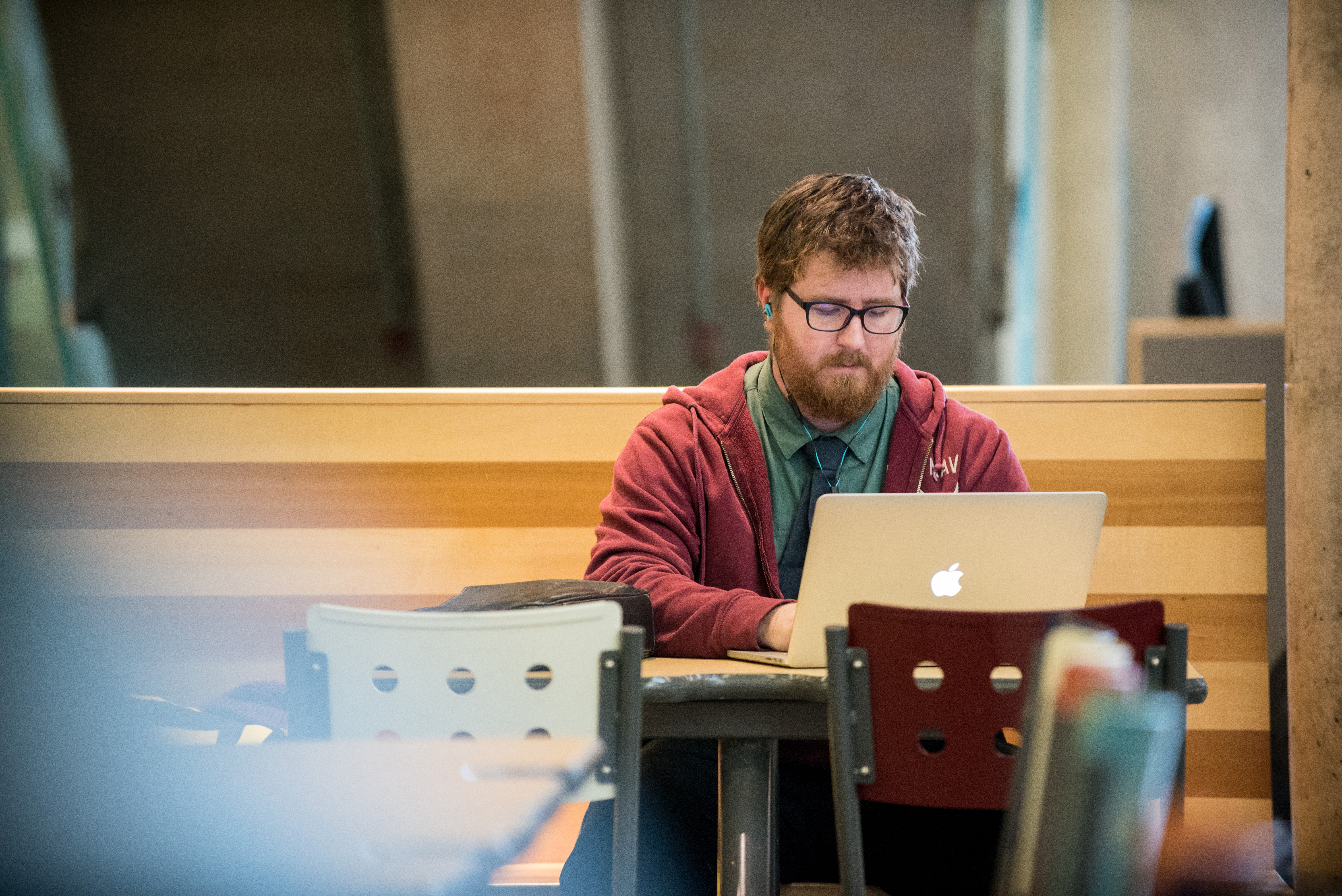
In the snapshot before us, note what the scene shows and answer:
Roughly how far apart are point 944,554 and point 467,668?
0.63 metres

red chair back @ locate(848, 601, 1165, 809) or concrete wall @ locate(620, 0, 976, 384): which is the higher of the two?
concrete wall @ locate(620, 0, 976, 384)

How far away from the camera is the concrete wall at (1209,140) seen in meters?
5.83

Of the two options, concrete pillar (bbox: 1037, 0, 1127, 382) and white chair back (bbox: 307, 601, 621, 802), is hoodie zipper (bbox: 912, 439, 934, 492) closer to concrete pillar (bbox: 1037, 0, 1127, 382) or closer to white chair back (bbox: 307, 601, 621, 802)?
white chair back (bbox: 307, 601, 621, 802)

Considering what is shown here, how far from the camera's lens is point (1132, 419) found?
240cm

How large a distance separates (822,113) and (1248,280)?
271 cm

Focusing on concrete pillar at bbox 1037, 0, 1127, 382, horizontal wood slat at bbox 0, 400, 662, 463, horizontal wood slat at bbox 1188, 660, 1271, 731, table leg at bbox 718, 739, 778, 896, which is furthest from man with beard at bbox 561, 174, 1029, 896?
concrete pillar at bbox 1037, 0, 1127, 382

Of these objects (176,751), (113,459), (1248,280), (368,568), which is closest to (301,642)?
(176,751)

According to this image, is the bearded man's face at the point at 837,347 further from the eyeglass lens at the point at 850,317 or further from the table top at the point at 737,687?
the table top at the point at 737,687

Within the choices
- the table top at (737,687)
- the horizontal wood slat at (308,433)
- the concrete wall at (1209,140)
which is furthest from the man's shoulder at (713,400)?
the concrete wall at (1209,140)

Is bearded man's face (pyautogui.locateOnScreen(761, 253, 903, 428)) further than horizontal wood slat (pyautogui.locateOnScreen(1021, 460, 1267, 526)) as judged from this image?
No

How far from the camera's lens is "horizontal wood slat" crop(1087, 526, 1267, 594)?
93.8 inches

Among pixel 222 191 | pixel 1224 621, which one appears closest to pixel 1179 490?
pixel 1224 621

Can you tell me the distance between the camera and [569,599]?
1661 mm

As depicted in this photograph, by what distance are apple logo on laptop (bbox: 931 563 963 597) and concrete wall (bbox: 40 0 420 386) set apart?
16.6 ft
